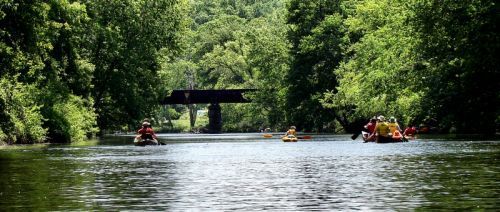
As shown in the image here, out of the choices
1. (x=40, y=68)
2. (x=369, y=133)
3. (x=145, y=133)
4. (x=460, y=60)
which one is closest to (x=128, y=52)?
(x=145, y=133)

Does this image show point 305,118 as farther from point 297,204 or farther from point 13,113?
point 297,204

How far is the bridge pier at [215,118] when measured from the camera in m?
148

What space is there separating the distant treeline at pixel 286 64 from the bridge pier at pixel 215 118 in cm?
468

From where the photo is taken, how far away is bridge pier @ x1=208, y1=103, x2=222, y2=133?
147500 millimetres

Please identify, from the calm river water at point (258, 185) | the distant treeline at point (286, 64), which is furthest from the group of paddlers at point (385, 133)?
the calm river water at point (258, 185)

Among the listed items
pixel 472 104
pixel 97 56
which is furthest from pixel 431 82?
pixel 97 56

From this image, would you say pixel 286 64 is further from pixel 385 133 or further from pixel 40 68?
pixel 40 68

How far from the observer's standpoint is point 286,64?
5089 inches

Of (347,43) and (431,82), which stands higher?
(347,43)

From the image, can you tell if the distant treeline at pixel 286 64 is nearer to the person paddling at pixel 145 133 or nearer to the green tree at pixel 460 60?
the green tree at pixel 460 60

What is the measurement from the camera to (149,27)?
98.5 meters

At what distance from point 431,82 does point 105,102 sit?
38.7 m

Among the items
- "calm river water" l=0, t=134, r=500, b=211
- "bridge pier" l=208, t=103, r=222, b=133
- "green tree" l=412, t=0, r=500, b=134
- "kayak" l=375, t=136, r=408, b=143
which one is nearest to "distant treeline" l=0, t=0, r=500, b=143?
"green tree" l=412, t=0, r=500, b=134

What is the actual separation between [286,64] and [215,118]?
23863 millimetres
